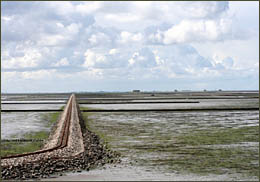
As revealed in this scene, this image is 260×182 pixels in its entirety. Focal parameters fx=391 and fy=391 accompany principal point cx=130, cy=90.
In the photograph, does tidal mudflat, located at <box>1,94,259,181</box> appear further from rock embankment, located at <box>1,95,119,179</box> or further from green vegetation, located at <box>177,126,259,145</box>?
rock embankment, located at <box>1,95,119,179</box>

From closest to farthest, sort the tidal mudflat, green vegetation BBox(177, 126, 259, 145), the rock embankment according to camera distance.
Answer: the rock embankment < the tidal mudflat < green vegetation BBox(177, 126, 259, 145)

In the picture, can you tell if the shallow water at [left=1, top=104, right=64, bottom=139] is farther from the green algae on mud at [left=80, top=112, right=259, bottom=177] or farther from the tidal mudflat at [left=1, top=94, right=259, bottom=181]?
the tidal mudflat at [left=1, top=94, right=259, bottom=181]

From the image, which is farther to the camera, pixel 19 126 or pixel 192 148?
pixel 19 126

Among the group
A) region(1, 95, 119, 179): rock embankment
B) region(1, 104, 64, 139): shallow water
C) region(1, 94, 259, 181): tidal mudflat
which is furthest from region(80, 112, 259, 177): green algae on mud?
region(1, 104, 64, 139): shallow water

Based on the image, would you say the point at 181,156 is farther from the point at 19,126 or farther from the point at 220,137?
the point at 19,126

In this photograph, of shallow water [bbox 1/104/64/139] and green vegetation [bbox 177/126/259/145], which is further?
shallow water [bbox 1/104/64/139]

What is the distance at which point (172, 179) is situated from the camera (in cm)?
1530

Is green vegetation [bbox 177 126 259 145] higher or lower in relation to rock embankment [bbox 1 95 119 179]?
lower

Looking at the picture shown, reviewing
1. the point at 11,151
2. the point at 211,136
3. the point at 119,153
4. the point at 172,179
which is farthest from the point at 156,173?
the point at 211,136

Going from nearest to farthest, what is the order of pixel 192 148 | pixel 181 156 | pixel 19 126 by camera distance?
pixel 181 156
pixel 192 148
pixel 19 126

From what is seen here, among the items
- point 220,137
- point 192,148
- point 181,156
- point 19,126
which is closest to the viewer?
point 181,156

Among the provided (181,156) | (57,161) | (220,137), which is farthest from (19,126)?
(181,156)

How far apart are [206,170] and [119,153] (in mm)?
5945

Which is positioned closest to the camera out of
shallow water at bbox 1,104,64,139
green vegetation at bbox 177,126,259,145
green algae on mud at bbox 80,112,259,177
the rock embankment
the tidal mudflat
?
the rock embankment
